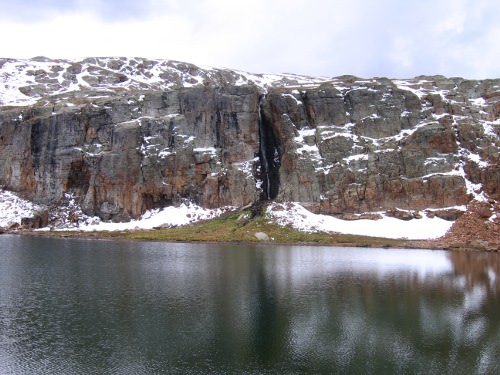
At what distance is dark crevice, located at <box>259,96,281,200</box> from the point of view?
10381 centimetres

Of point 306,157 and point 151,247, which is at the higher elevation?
point 306,157

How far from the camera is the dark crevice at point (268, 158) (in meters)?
104

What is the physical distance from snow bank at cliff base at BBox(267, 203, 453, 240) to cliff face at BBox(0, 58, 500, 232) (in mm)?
3559

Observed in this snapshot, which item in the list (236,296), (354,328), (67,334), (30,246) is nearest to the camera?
(67,334)

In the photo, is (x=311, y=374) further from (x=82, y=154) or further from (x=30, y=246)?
(x=82, y=154)

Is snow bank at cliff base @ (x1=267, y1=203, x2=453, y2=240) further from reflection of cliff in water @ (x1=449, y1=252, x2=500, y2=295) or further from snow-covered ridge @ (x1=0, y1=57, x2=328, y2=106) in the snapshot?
snow-covered ridge @ (x1=0, y1=57, x2=328, y2=106)

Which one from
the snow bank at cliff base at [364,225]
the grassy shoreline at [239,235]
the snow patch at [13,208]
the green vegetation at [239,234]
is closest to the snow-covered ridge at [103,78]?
the snow patch at [13,208]

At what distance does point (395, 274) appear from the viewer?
50750 millimetres

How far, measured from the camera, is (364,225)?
9025 centimetres

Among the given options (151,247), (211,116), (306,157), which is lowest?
(151,247)

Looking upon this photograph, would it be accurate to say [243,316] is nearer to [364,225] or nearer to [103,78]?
[364,225]

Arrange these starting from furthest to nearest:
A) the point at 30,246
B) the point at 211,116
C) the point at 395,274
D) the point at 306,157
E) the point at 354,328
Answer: the point at 211,116 < the point at 306,157 < the point at 30,246 < the point at 395,274 < the point at 354,328

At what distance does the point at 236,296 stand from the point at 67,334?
14141 millimetres

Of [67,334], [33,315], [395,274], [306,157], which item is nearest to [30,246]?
[33,315]
